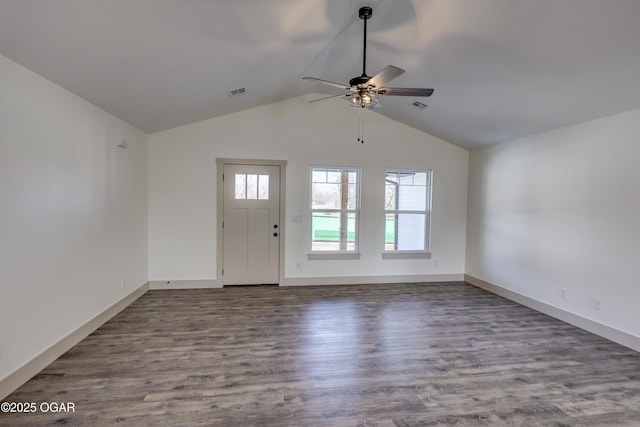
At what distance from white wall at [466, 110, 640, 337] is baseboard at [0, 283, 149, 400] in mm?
5387

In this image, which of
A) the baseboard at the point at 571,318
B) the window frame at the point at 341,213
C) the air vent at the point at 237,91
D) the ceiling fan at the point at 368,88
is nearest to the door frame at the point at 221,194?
the window frame at the point at 341,213

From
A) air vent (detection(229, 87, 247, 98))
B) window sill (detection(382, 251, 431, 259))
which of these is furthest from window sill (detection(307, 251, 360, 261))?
air vent (detection(229, 87, 247, 98))

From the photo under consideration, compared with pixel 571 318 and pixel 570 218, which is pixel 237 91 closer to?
pixel 570 218

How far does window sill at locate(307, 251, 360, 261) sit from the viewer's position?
5.06m

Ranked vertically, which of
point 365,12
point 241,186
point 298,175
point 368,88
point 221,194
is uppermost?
point 365,12

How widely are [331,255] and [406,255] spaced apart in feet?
4.51

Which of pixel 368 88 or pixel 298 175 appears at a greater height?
pixel 368 88

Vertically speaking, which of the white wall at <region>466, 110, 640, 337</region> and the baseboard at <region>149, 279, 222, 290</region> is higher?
the white wall at <region>466, 110, 640, 337</region>

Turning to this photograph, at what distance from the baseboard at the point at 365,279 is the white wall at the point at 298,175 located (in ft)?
0.21

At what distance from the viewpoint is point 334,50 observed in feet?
11.0

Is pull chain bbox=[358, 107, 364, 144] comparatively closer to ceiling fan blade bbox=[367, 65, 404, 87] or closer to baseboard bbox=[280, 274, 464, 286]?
baseboard bbox=[280, 274, 464, 286]

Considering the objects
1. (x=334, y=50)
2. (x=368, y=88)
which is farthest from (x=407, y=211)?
(x=368, y=88)

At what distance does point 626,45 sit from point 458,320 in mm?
2979

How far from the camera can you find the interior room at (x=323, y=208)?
2.11 meters
